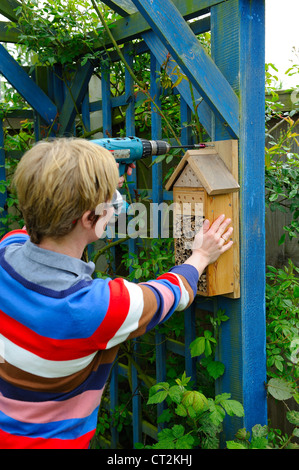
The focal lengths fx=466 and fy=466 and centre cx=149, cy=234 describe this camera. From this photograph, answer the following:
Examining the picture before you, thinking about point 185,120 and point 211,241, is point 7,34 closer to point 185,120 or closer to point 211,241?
point 185,120

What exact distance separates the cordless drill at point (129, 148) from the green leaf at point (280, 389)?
3.24 ft

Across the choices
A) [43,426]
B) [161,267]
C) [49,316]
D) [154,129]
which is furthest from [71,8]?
[43,426]

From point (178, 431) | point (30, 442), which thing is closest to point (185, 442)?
point (178, 431)

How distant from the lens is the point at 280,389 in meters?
1.84

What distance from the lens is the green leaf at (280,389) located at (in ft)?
5.97

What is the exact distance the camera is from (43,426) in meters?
1.28

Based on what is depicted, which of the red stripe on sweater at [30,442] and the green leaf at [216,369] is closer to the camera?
the red stripe on sweater at [30,442]

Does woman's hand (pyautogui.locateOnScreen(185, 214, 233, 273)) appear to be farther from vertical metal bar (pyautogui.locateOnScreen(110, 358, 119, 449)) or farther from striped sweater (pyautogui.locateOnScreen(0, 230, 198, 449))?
vertical metal bar (pyautogui.locateOnScreen(110, 358, 119, 449))

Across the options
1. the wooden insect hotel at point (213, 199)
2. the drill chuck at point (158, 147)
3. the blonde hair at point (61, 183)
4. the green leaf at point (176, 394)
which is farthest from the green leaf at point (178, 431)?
the drill chuck at point (158, 147)

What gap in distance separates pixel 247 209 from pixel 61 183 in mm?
846

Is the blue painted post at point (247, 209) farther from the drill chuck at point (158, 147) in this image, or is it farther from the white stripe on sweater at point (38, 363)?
the white stripe on sweater at point (38, 363)

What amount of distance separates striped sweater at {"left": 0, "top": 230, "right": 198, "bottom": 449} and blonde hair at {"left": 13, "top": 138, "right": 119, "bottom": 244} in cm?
9

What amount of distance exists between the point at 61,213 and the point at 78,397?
53 centimetres
